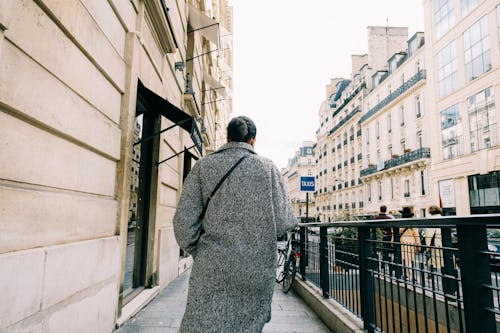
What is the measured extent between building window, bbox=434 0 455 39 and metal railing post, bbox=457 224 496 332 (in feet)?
92.5

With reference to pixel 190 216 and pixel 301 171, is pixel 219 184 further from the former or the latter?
pixel 301 171

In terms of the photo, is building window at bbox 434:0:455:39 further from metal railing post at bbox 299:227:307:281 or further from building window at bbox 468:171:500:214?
metal railing post at bbox 299:227:307:281

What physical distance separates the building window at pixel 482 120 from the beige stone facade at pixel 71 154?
22.0m

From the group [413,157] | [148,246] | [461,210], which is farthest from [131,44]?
[413,157]

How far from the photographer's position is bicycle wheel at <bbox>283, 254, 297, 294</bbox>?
6.56 m

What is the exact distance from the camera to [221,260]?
1.95 metres

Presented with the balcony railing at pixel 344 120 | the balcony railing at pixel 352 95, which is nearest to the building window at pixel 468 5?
the balcony railing at pixel 352 95

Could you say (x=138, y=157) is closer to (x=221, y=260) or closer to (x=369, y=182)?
(x=221, y=260)

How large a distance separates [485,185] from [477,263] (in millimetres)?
23535

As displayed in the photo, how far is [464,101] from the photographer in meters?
23.5

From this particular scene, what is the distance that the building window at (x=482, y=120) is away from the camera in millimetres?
21016

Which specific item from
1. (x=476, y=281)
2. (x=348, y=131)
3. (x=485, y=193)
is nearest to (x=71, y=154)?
(x=476, y=281)

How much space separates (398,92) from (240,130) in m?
36.1

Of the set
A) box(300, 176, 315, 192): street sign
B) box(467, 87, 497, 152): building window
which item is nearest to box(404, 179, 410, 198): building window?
box(467, 87, 497, 152): building window
